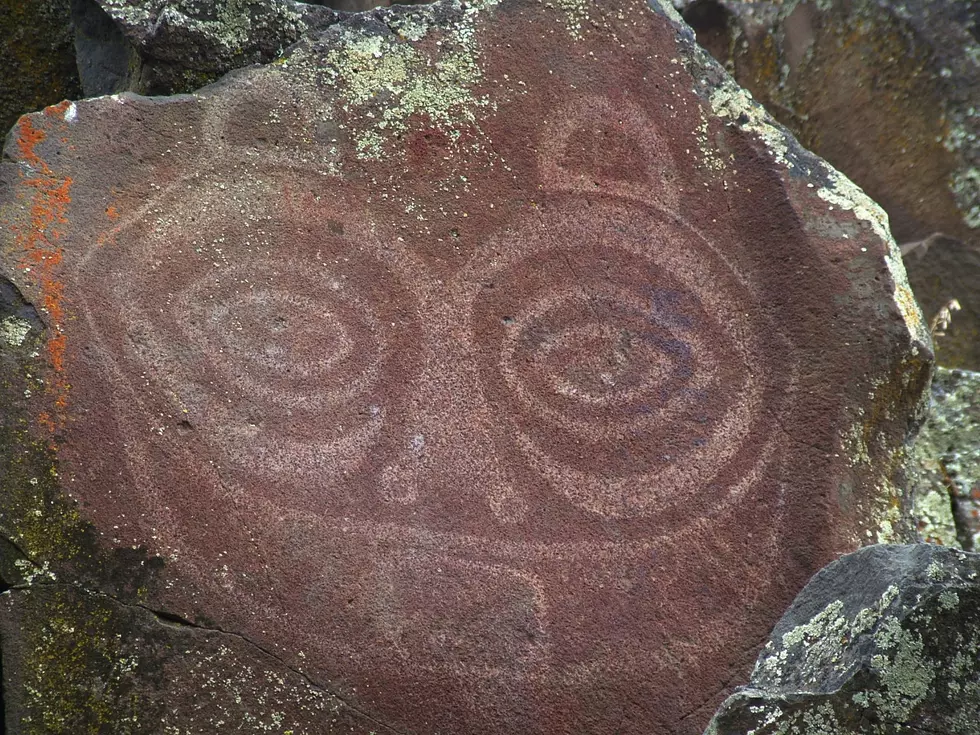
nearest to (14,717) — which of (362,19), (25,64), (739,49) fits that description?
(362,19)

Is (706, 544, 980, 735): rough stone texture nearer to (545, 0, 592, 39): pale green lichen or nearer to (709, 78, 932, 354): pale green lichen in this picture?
(709, 78, 932, 354): pale green lichen

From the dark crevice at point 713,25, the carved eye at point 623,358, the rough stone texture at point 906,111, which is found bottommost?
the carved eye at point 623,358

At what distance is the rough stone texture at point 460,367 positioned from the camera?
2037 millimetres

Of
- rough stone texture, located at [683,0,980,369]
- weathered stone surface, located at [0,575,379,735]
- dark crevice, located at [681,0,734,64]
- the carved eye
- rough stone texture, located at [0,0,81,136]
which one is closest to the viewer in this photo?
weathered stone surface, located at [0,575,379,735]

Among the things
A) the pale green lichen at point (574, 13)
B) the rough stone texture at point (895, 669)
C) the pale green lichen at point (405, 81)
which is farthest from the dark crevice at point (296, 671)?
the pale green lichen at point (574, 13)

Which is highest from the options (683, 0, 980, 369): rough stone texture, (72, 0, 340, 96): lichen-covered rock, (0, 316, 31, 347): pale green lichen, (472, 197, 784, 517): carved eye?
(72, 0, 340, 96): lichen-covered rock

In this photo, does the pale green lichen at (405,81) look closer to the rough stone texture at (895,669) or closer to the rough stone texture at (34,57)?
the rough stone texture at (34,57)

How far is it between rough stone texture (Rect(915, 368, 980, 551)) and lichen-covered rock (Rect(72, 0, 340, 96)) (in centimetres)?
180

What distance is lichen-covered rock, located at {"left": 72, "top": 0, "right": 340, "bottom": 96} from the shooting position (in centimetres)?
244

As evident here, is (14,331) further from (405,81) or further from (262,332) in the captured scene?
(405,81)

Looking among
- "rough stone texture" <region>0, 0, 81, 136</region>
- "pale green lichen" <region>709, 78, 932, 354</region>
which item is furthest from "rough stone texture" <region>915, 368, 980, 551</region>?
"rough stone texture" <region>0, 0, 81, 136</region>

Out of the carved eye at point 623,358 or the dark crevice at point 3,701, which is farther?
the carved eye at point 623,358

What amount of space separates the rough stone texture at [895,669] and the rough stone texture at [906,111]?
1932 mm

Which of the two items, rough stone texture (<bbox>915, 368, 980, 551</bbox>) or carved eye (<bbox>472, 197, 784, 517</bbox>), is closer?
carved eye (<bbox>472, 197, 784, 517</bbox>)
